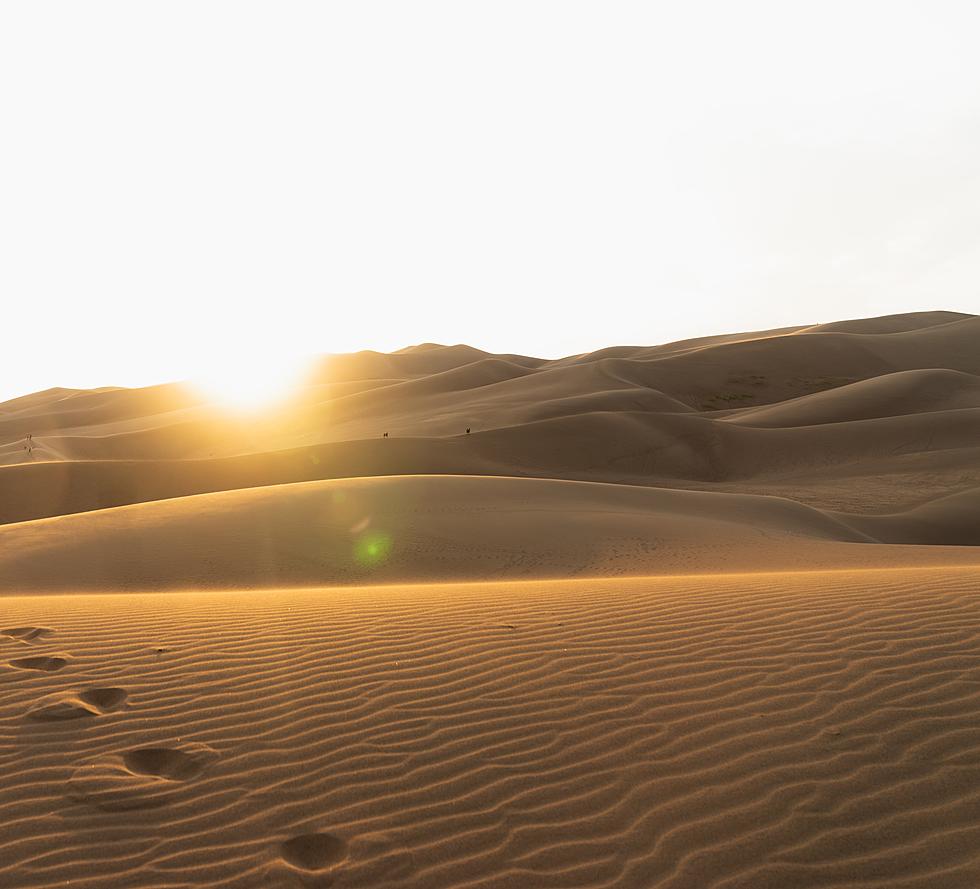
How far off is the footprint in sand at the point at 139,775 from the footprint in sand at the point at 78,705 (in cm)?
62

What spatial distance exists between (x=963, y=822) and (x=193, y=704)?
3928 millimetres

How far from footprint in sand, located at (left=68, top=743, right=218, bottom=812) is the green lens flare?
26.2 feet

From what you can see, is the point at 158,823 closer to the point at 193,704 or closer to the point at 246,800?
the point at 246,800

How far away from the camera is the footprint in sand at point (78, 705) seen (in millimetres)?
4375

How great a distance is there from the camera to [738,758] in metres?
3.76

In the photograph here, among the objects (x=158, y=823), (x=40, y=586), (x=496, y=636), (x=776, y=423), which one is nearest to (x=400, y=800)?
(x=158, y=823)

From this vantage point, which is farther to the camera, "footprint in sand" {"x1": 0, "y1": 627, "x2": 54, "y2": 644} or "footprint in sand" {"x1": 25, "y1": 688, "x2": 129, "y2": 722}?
"footprint in sand" {"x1": 0, "y1": 627, "x2": 54, "y2": 644}

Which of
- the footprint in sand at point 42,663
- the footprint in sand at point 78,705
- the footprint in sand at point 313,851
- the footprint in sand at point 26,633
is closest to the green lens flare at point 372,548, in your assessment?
the footprint in sand at point 26,633

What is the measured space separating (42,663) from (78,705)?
98 centimetres

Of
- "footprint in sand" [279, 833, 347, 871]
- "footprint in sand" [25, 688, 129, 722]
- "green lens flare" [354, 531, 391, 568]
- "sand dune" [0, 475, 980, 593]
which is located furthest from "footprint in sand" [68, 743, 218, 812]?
"green lens flare" [354, 531, 391, 568]

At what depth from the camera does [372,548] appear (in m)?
12.7

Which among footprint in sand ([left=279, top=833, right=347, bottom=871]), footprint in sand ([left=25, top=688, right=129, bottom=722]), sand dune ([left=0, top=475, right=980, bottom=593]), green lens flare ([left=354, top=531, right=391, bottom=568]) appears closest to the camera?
footprint in sand ([left=279, top=833, right=347, bottom=871])

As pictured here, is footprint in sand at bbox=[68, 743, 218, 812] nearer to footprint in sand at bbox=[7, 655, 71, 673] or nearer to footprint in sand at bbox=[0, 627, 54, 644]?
footprint in sand at bbox=[7, 655, 71, 673]

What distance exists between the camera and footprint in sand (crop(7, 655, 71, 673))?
203 inches
